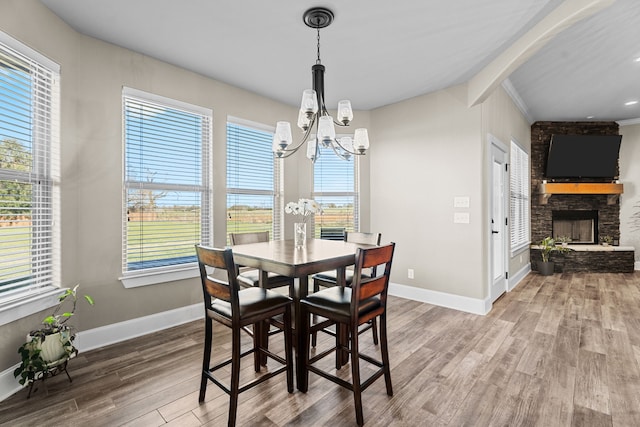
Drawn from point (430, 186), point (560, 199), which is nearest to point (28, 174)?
point (430, 186)

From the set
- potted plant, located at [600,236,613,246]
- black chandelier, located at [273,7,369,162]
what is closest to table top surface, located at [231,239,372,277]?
black chandelier, located at [273,7,369,162]

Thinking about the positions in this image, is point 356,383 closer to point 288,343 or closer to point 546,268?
point 288,343

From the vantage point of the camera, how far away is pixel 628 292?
4.66 metres

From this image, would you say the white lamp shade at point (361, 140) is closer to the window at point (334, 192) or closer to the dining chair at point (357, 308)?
the dining chair at point (357, 308)

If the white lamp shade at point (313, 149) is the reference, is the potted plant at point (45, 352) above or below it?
below

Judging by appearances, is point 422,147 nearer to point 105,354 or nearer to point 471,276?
point 471,276

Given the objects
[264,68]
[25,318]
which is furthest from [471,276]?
[25,318]

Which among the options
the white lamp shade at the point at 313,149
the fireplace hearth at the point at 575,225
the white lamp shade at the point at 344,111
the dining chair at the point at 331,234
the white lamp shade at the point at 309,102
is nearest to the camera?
the white lamp shade at the point at 309,102

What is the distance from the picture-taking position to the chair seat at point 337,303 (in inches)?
76.0

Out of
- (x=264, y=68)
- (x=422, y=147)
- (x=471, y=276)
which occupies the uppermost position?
(x=264, y=68)

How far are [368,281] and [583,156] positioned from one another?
654cm

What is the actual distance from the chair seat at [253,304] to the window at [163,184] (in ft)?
4.90

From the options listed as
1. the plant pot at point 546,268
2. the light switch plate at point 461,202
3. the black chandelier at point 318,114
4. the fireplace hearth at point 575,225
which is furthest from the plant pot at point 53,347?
the fireplace hearth at point 575,225

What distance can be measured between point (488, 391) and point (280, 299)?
1546mm
